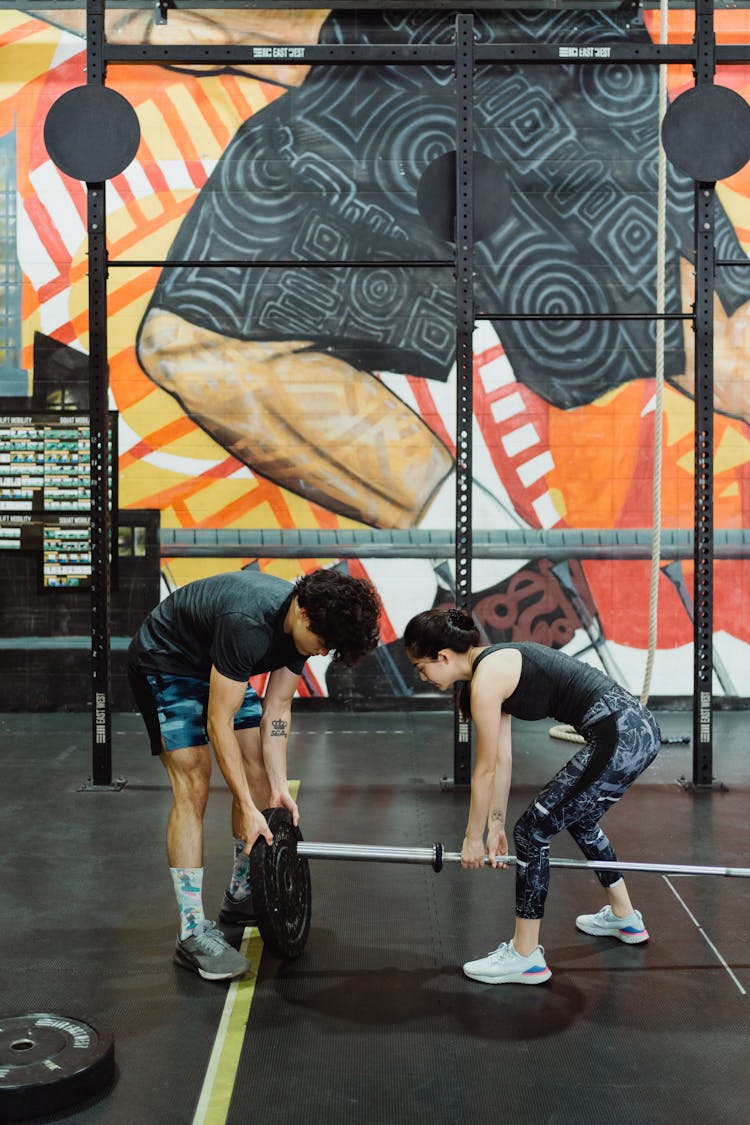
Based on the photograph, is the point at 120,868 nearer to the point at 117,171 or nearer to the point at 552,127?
the point at 117,171

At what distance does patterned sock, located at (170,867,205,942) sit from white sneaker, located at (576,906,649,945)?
1.08 meters

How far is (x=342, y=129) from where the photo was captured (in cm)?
629

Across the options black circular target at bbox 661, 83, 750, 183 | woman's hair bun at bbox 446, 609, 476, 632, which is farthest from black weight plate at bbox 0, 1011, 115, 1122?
black circular target at bbox 661, 83, 750, 183

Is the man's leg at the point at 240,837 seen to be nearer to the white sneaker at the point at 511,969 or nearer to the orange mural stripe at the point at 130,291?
the white sneaker at the point at 511,969

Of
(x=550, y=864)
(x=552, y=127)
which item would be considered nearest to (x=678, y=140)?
(x=552, y=127)

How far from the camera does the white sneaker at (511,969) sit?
2732 mm

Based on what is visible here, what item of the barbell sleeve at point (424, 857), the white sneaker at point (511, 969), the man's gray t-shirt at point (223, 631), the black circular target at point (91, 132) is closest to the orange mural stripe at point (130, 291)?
the black circular target at point (91, 132)

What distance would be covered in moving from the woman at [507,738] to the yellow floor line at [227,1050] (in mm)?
565

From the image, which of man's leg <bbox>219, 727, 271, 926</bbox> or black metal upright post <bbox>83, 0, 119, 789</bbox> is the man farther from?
black metal upright post <bbox>83, 0, 119, 789</bbox>

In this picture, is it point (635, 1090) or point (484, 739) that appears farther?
point (484, 739)

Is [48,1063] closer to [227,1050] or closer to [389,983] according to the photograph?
[227,1050]

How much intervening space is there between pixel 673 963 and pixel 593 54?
355 cm

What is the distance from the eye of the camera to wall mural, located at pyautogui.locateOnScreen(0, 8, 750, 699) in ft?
20.6

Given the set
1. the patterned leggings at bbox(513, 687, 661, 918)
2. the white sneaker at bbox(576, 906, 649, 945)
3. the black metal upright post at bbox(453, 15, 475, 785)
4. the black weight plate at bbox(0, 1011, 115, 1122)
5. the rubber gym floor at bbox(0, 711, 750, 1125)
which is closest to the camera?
the black weight plate at bbox(0, 1011, 115, 1122)
